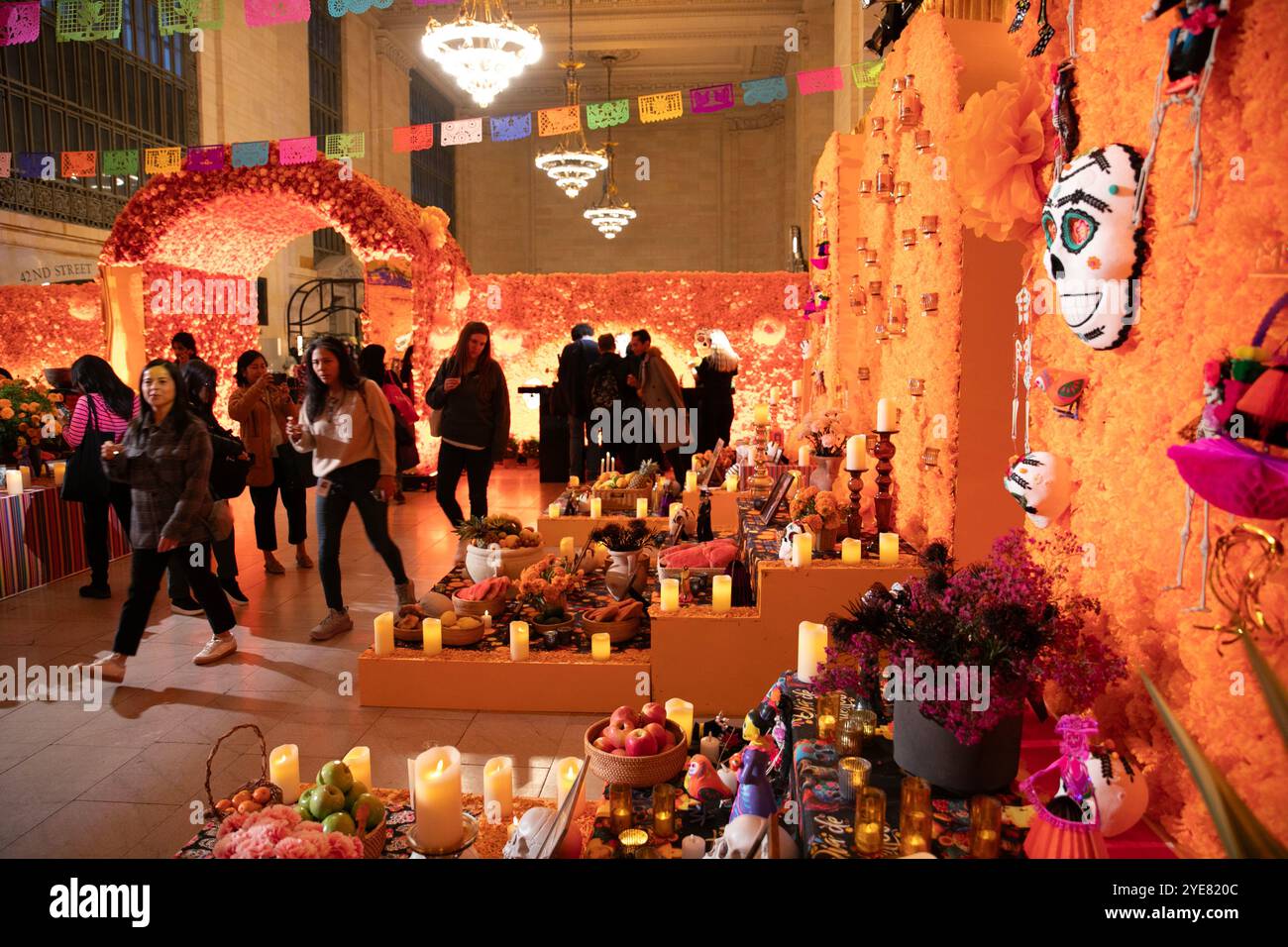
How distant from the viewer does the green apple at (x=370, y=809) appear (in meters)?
2.25

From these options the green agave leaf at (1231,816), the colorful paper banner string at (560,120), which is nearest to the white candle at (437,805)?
the green agave leaf at (1231,816)

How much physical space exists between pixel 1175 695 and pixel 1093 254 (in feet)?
3.42

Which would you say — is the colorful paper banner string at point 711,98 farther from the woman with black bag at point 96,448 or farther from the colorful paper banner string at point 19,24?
the colorful paper banner string at point 19,24

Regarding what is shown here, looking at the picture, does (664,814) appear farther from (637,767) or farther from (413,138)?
(413,138)

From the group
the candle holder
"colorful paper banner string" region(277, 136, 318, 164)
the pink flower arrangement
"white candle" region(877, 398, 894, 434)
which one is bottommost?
the candle holder

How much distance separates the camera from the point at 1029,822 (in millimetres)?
1978

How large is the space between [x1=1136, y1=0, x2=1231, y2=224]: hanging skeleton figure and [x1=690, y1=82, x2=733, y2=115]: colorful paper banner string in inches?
227

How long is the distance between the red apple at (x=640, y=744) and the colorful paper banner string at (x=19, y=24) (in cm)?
762

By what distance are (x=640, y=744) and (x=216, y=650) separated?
2.65 metres

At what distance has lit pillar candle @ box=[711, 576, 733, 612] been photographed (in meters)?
3.88

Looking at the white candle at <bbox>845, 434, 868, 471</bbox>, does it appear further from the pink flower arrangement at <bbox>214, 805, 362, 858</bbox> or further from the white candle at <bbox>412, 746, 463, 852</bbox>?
the pink flower arrangement at <bbox>214, 805, 362, 858</bbox>

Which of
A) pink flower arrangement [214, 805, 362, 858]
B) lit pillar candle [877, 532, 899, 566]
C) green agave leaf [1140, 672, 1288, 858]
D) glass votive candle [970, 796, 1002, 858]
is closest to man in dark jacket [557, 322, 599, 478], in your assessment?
lit pillar candle [877, 532, 899, 566]

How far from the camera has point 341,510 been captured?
4598 millimetres
